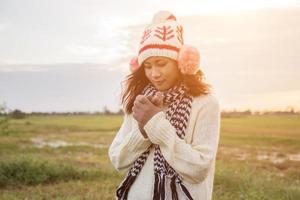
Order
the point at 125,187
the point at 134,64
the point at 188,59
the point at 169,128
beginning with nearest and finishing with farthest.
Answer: the point at 169,128, the point at 188,59, the point at 125,187, the point at 134,64

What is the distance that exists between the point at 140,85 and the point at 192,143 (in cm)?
47

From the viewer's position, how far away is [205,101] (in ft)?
9.05

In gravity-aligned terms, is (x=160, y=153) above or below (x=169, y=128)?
below

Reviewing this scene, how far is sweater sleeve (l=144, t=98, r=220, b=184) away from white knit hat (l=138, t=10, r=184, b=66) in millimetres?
344

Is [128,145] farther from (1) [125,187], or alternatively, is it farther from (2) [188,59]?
(2) [188,59]

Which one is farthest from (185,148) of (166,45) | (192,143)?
(166,45)

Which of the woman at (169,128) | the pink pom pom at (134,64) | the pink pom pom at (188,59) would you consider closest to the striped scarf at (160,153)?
the woman at (169,128)

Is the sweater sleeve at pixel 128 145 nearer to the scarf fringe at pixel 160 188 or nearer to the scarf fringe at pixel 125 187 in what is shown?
the scarf fringe at pixel 125 187

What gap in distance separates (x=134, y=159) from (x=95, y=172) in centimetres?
608

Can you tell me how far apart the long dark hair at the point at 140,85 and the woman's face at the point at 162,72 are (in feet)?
0.19

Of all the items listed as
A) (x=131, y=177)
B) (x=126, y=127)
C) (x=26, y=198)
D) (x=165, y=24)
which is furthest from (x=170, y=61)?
(x=26, y=198)

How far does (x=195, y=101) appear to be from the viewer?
2.76 m

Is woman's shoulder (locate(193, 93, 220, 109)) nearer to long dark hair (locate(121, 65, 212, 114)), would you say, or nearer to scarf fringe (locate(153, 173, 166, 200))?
long dark hair (locate(121, 65, 212, 114))

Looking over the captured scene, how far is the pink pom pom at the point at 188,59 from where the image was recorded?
270 cm
